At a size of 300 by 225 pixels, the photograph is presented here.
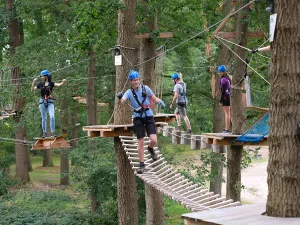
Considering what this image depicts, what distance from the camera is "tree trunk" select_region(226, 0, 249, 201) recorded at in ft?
35.8

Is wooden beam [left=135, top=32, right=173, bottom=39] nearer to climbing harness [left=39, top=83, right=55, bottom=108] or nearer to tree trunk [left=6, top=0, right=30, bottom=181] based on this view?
climbing harness [left=39, top=83, right=55, bottom=108]

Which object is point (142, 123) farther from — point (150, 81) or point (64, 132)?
point (64, 132)

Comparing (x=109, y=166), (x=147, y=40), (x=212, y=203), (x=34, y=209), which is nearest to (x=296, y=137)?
(x=212, y=203)

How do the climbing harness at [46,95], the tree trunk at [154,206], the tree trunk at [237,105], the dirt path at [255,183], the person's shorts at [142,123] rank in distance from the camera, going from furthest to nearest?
1. the dirt path at [255,183]
2. the tree trunk at [154,206]
3. the tree trunk at [237,105]
4. the climbing harness at [46,95]
5. the person's shorts at [142,123]

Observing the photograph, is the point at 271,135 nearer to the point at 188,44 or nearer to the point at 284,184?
the point at 284,184

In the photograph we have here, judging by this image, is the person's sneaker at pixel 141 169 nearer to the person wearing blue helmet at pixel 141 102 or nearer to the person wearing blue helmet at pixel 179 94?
the person wearing blue helmet at pixel 141 102

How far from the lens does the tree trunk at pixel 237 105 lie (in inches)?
429

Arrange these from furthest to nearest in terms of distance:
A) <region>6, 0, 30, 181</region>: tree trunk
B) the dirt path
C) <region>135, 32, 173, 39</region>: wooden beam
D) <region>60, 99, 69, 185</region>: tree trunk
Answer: the dirt path → <region>6, 0, 30, 181</region>: tree trunk → <region>60, 99, 69, 185</region>: tree trunk → <region>135, 32, 173, 39</region>: wooden beam

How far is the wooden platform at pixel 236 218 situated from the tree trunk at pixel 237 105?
542 cm

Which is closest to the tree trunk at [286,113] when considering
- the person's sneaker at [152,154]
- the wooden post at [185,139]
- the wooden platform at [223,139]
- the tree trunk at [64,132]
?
the wooden platform at [223,139]

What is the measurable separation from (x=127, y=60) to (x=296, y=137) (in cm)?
663

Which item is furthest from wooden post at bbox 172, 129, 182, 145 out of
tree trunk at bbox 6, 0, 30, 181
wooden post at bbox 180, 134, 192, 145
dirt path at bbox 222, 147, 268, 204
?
dirt path at bbox 222, 147, 268, 204

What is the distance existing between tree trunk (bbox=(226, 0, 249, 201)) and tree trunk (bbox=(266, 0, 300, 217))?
5.47m

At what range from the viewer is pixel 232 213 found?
4.98 meters
